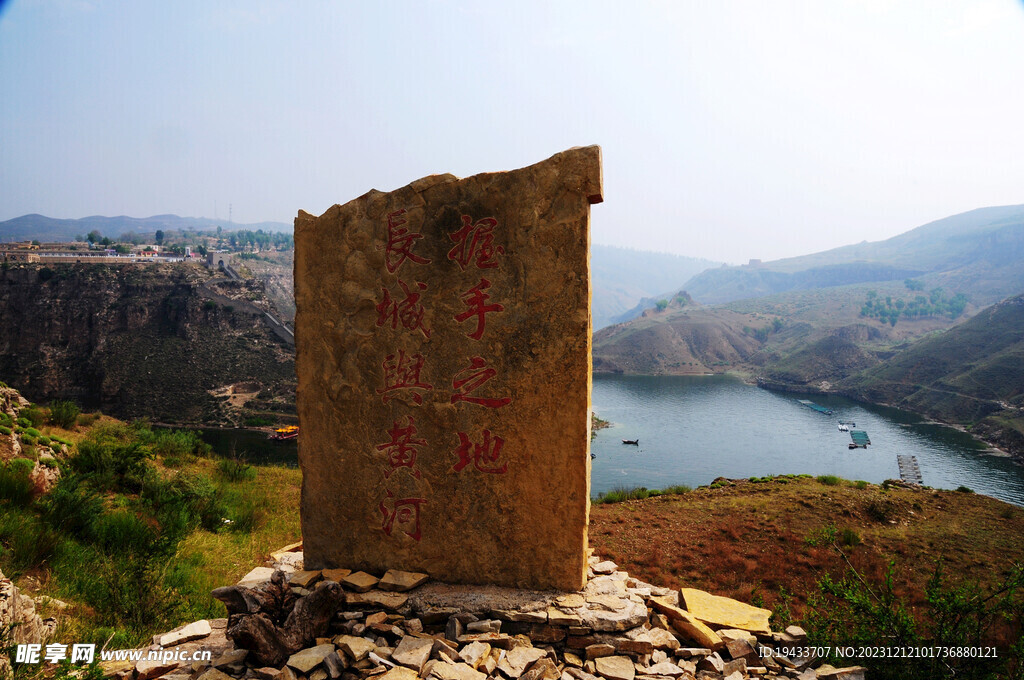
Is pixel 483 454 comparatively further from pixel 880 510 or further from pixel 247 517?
pixel 880 510

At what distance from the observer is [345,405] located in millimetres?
4230

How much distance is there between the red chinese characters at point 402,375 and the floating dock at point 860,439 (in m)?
36.5

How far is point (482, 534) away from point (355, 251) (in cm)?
244

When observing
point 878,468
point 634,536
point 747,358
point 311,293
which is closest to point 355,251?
point 311,293

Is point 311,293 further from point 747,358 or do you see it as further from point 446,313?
point 747,358

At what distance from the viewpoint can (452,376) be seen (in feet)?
13.1

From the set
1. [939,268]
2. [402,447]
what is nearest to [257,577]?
[402,447]

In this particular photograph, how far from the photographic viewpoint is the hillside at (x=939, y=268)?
309 ft

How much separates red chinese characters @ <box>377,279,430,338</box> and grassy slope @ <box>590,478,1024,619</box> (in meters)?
4.70

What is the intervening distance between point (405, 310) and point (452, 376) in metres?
0.66

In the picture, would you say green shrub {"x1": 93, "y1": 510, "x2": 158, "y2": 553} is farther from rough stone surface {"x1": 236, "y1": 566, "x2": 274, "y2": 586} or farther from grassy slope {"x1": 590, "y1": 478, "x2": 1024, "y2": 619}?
grassy slope {"x1": 590, "y1": 478, "x2": 1024, "y2": 619}

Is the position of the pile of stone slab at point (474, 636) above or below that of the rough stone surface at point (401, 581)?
below

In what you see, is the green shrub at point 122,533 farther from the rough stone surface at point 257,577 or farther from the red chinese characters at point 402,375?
the red chinese characters at point 402,375

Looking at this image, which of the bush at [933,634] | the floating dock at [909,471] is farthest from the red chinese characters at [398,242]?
the floating dock at [909,471]
